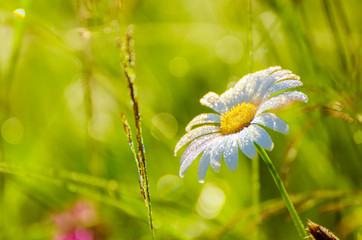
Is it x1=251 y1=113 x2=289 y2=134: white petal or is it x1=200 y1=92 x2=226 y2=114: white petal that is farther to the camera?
x1=200 y1=92 x2=226 y2=114: white petal

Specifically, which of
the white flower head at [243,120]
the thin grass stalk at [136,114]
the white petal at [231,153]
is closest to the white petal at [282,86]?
the white flower head at [243,120]

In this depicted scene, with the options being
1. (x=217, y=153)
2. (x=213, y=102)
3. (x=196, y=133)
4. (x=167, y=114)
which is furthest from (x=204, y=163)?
(x=167, y=114)

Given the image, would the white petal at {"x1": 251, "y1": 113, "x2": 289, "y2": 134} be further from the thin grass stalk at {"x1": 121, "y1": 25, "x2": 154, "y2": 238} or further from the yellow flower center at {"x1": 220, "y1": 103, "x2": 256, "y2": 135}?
the thin grass stalk at {"x1": 121, "y1": 25, "x2": 154, "y2": 238}

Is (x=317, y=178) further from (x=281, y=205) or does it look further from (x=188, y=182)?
(x=188, y=182)

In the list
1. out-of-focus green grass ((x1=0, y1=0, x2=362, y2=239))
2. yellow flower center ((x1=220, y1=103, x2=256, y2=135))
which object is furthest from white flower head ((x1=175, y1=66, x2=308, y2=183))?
out-of-focus green grass ((x1=0, y1=0, x2=362, y2=239))

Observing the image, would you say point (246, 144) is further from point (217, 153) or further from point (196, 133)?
point (196, 133)
